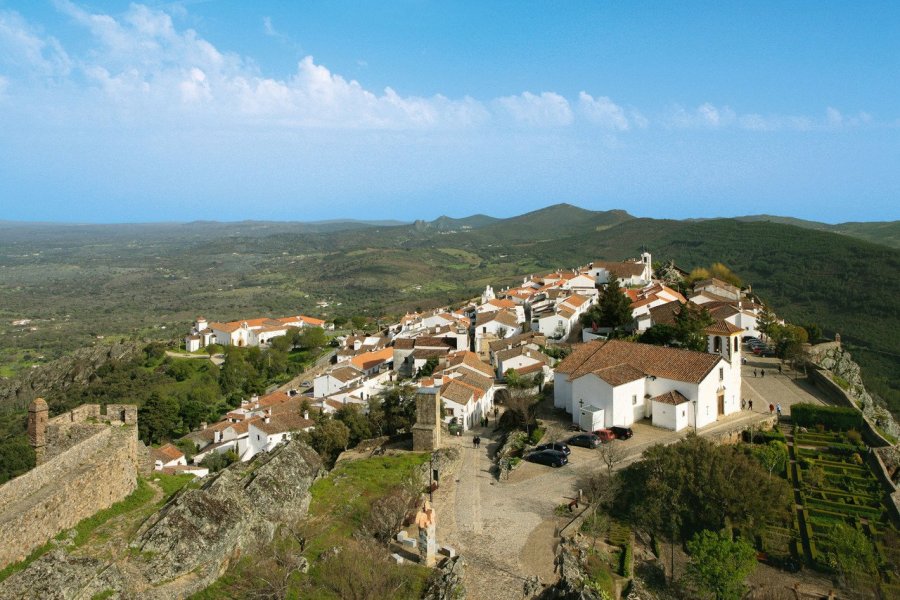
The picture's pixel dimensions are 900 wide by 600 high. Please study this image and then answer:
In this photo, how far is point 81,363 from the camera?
6750 centimetres

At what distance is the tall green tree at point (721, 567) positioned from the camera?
47.5 ft

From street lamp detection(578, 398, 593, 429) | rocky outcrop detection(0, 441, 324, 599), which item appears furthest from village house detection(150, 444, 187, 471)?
rocky outcrop detection(0, 441, 324, 599)

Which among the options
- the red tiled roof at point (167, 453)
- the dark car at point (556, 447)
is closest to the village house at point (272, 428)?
the red tiled roof at point (167, 453)

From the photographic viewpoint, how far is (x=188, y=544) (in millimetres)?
10922

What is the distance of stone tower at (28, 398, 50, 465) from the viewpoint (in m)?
13.8

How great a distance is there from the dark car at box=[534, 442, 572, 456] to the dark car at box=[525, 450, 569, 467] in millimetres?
361

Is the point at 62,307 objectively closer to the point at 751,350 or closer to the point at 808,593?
the point at 751,350

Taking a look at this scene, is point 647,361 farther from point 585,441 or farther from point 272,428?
point 272,428

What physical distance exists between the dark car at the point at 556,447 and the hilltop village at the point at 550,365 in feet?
9.35

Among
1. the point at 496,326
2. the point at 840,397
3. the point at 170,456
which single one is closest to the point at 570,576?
the point at 840,397

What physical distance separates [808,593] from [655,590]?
5143 millimetres

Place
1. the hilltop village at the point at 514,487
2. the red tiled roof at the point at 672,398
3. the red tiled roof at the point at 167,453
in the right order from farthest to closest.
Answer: the red tiled roof at the point at 167,453
the red tiled roof at the point at 672,398
the hilltop village at the point at 514,487

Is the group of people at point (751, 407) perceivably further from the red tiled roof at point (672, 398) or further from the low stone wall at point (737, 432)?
the red tiled roof at point (672, 398)

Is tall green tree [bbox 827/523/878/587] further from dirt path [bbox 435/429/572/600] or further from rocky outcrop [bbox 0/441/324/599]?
rocky outcrop [bbox 0/441/324/599]
